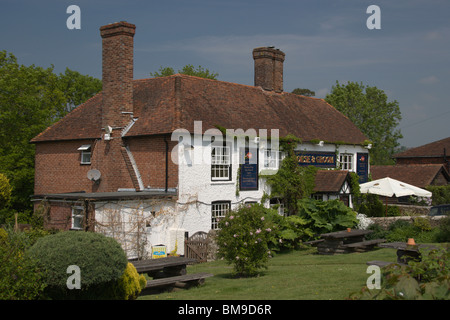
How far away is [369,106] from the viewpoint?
65.2 m

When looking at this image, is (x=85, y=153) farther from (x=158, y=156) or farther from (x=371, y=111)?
(x=371, y=111)

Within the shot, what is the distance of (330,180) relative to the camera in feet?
89.2

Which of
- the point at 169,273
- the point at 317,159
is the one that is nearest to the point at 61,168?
the point at 169,273

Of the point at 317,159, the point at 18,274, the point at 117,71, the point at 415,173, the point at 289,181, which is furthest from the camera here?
the point at 415,173

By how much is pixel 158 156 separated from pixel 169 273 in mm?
8583

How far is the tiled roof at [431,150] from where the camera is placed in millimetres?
49594

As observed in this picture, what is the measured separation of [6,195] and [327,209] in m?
17.1

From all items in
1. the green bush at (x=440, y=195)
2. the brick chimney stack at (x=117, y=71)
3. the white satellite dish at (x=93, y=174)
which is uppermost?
the brick chimney stack at (x=117, y=71)

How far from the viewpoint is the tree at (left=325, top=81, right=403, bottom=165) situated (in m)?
64.9

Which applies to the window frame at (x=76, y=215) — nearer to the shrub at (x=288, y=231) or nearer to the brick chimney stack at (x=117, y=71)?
the brick chimney stack at (x=117, y=71)

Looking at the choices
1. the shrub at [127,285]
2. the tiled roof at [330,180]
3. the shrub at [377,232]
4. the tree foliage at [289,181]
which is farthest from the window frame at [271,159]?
the shrub at [127,285]

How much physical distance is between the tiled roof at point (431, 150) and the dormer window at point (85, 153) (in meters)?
37.1

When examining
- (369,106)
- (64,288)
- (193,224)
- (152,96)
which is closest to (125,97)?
(152,96)

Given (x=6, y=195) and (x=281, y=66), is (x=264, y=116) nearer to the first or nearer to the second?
(x=281, y=66)
